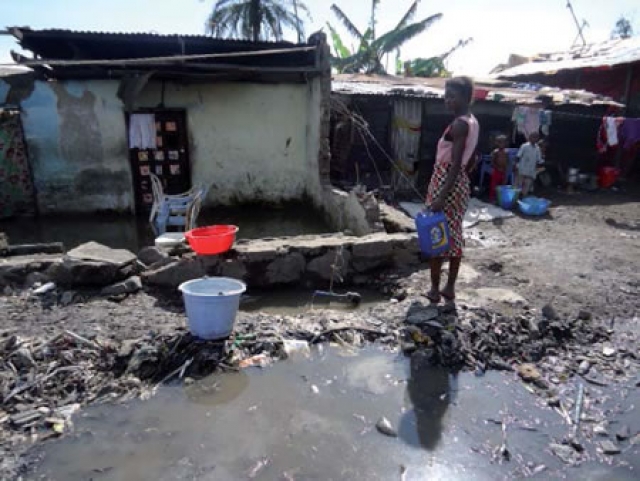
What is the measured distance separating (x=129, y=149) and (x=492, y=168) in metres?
7.73

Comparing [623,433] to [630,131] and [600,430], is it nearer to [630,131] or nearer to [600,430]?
[600,430]

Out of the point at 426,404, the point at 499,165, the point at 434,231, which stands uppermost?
the point at 434,231

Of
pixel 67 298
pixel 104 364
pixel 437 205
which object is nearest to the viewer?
pixel 104 364

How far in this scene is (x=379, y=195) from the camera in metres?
10.0

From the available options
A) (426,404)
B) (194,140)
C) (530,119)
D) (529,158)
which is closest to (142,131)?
(194,140)

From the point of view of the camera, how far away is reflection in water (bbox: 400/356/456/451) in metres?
2.99

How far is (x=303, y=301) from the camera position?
534 cm

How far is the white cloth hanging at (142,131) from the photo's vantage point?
8969mm

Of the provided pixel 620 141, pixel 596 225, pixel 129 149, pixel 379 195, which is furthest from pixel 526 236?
pixel 129 149

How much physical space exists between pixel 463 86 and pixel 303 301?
279 centimetres

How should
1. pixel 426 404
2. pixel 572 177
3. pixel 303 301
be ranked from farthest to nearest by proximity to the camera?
pixel 572 177 → pixel 303 301 → pixel 426 404

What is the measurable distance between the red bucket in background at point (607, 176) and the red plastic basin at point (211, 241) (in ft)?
35.3

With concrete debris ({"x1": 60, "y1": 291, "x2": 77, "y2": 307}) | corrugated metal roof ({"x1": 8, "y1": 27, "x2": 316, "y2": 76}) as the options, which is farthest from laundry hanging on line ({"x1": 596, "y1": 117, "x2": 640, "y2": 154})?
concrete debris ({"x1": 60, "y1": 291, "x2": 77, "y2": 307})

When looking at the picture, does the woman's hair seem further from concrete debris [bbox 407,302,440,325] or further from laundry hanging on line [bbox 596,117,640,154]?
laundry hanging on line [bbox 596,117,640,154]
